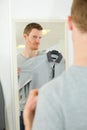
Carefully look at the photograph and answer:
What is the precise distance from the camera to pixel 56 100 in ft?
3.07

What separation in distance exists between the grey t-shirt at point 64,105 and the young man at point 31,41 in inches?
56.8

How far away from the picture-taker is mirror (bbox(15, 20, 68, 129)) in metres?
2.37

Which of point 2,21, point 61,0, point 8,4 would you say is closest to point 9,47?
point 2,21

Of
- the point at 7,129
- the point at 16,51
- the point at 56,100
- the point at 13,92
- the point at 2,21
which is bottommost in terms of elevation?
the point at 7,129

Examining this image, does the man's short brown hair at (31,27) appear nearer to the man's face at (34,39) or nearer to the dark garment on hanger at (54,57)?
the man's face at (34,39)

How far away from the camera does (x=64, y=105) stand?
3.08 feet

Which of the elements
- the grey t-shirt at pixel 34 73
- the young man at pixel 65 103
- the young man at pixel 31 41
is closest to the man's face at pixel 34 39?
the young man at pixel 31 41

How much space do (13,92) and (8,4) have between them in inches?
31.8

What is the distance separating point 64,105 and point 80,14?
35 cm

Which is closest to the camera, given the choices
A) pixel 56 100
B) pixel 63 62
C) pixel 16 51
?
pixel 56 100

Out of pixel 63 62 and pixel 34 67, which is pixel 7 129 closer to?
pixel 34 67

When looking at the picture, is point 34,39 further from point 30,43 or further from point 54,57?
point 54,57

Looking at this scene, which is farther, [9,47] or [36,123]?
[9,47]

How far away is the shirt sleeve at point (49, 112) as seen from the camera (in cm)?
93
